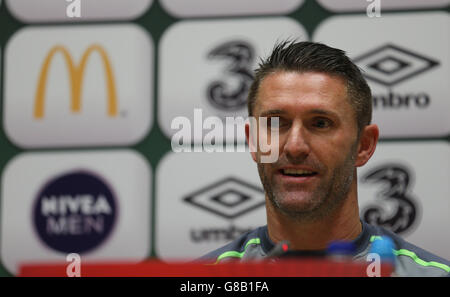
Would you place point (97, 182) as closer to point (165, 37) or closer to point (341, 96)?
point (165, 37)

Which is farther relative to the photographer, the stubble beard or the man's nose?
the stubble beard

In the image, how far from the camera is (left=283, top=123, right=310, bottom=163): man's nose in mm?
978

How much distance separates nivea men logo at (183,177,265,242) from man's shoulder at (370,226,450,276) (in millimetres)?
636

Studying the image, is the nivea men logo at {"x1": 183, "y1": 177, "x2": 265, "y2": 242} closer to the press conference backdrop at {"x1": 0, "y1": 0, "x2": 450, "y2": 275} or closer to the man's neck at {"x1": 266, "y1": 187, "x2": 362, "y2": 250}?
the press conference backdrop at {"x1": 0, "y1": 0, "x2": 450, "y2": 275}

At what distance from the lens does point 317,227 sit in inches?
46.0

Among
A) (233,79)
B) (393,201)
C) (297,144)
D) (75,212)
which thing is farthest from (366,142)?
(75,212)

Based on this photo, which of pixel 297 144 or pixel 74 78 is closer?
pixel 297 144

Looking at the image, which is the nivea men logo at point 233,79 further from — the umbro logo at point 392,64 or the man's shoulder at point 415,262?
the man's shoulder at point 415,262

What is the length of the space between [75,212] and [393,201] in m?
0.89

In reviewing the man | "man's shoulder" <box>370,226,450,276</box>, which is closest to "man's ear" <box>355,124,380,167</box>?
the man

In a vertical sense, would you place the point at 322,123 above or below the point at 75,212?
above
